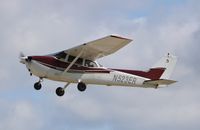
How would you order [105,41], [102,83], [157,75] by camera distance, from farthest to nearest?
[157,75] < [102,83] < [105,41]

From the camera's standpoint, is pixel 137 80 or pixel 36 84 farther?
pixel 137 80

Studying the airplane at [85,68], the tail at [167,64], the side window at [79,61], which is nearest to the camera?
the airplane at [85,68]

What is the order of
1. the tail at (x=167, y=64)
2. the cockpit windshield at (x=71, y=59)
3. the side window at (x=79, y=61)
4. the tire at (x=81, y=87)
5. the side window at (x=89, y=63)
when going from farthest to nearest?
the tail at (x=167, y=64) → the side window at (x=89, y=63) → the side window at (x=79, y=61) → the cockpit windshield at (x=71, y=59) → the tire at (x=81, y=87)

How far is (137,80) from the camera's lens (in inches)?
1264

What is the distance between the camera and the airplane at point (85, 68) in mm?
29469

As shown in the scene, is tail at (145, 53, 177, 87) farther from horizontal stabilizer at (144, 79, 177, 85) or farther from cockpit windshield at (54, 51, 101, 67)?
cockpit windshield at (54, 51, 101, 67)

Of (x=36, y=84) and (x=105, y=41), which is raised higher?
(x=105, y=41)

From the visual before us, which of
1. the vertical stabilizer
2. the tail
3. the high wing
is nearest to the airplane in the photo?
the high wing

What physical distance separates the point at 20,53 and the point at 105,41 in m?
4.05

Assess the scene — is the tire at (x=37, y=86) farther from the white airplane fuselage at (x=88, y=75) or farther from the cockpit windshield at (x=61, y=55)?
the cockpit windshield at (x=61, y=55)

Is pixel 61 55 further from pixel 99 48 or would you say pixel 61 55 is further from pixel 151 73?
pixel 151 73

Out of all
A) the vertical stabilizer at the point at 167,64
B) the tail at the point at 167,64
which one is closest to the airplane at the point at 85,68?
the tail at the point at 167,64

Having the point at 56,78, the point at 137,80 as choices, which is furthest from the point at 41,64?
the point at 137,80

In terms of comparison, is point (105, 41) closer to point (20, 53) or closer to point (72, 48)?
point (72, 48)
